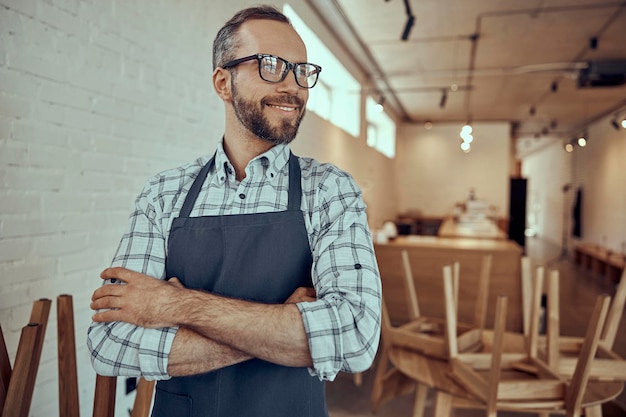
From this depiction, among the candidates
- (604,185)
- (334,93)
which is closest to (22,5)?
(334,93)

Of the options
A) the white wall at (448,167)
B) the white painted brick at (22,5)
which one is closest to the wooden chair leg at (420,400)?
the white painted brick at (22,5)

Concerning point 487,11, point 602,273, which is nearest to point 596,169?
point 602,273

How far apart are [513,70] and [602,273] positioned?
4.24 m

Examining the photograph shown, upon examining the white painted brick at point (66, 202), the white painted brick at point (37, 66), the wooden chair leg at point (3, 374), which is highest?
the white painted brick at point (37, 66)

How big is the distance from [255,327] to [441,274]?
433 cm

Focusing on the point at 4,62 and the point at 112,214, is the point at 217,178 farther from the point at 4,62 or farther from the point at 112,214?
the point at 112,214

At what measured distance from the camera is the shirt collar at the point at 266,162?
1189mm

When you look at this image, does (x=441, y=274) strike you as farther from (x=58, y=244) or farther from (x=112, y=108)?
(x=58, y=244)

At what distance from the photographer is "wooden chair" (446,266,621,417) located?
1.66 metres

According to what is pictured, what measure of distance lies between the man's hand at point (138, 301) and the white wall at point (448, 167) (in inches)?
445

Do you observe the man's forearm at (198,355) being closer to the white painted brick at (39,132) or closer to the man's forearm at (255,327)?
the man's forearm at (255,327)

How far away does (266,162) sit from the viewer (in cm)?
120

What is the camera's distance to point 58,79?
Answer: 1880mm

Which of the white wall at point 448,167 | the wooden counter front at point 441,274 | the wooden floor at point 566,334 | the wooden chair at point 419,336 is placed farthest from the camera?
the white wall at point 448,167
